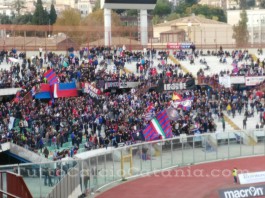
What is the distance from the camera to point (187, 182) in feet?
96.1

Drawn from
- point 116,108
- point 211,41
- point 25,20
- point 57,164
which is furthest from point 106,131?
point 25,20

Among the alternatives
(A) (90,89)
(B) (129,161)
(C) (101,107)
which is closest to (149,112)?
(C) (101,107)

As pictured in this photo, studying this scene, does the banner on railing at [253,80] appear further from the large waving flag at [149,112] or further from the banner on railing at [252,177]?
the banner on railing at [252,177]

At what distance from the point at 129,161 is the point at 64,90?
13413 millimetres

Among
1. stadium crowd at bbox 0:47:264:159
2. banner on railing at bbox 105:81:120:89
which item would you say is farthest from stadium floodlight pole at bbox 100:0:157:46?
banner on railing at bbox 105:81:120:89

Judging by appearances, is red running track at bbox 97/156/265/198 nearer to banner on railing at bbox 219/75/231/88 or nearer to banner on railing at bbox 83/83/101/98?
banner on railing at bbox 83/83/101/98

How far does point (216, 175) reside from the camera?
3075 cm

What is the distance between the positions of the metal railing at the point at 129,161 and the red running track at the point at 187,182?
1.54 ft

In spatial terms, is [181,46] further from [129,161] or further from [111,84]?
[129,161]

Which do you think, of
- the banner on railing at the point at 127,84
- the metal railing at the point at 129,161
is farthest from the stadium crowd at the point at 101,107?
the metal railing at the point at 129,161

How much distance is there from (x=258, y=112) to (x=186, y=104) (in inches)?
202

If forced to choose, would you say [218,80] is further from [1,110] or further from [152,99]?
[1,110]

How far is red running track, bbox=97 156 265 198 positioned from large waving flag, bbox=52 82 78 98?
1161 cm

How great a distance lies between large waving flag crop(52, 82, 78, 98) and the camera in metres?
40.5
